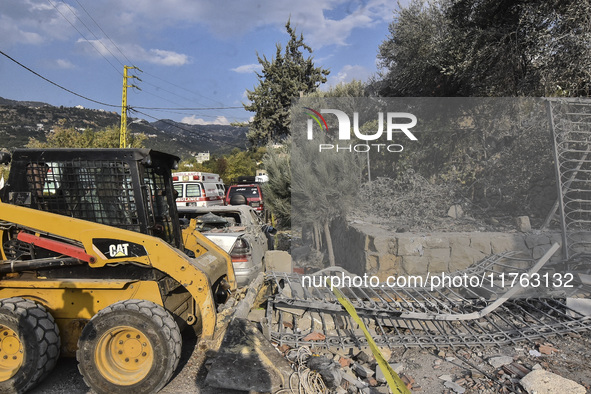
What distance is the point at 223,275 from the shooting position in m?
4.55

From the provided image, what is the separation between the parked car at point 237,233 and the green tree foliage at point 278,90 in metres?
19.1

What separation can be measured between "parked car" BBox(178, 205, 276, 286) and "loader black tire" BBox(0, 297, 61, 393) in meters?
2.63

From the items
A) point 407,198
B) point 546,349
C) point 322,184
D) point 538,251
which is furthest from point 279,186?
point 546,349

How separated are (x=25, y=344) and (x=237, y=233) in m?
3.23

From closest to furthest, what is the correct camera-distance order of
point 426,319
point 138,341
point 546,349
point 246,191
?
point 138,341 < point 546,349 < point 426,319 < point 246,191

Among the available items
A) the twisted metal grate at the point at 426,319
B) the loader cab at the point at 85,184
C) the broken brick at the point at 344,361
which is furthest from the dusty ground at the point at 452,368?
the loader cab at the point at 85,184

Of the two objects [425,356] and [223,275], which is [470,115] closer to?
[425,356]

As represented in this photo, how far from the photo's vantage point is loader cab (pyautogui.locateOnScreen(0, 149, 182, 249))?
142 inches

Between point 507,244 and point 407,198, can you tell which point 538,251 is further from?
point 407,198

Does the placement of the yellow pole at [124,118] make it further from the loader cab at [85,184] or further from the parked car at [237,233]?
the loader cab at [85,184]

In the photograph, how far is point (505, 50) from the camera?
9328 mm

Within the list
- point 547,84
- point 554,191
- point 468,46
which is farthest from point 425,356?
point 468,46

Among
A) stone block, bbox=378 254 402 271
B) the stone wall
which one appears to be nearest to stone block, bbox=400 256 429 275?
the stone wall

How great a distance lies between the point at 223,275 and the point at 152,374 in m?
1.54
